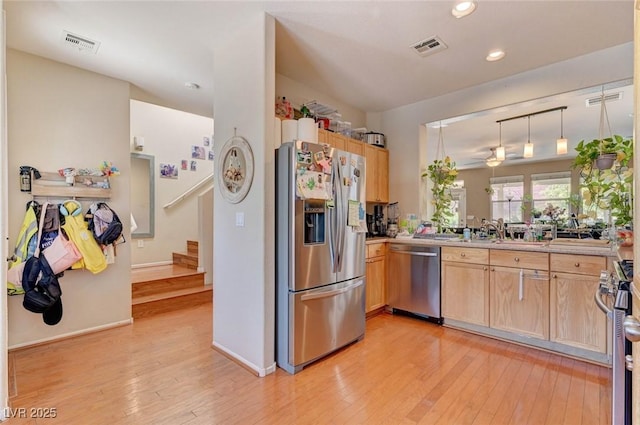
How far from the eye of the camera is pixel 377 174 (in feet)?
13.8

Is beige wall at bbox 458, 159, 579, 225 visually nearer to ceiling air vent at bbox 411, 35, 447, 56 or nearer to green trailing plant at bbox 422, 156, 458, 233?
green trailing plant at bbox 422, 156, 458, 233

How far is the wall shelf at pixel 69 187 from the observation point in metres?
2.84

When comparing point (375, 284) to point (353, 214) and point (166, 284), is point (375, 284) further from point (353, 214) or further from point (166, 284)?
point (166, 284)

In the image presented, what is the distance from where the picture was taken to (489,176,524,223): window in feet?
25.7

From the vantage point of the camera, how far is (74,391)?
209 cm

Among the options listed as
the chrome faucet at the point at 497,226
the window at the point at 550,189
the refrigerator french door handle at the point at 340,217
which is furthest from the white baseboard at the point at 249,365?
the window at the point at 550,189

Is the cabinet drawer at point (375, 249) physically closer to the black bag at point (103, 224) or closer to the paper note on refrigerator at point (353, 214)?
the paper note on refrigerator at point (353, 214)

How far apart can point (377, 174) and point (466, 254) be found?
62.1 inches

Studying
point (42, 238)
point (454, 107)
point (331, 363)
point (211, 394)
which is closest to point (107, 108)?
point (42, 238)

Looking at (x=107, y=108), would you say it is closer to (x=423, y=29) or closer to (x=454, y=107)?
(x=423, y=29)

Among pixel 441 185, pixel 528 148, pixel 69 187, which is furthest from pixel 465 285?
pixel 69 187

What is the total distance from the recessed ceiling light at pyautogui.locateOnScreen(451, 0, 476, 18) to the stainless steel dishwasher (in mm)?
2106

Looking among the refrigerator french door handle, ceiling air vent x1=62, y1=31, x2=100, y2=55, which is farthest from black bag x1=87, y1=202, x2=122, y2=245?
the refrigerator french door handle

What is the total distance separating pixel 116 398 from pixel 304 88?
3279 millimetres
